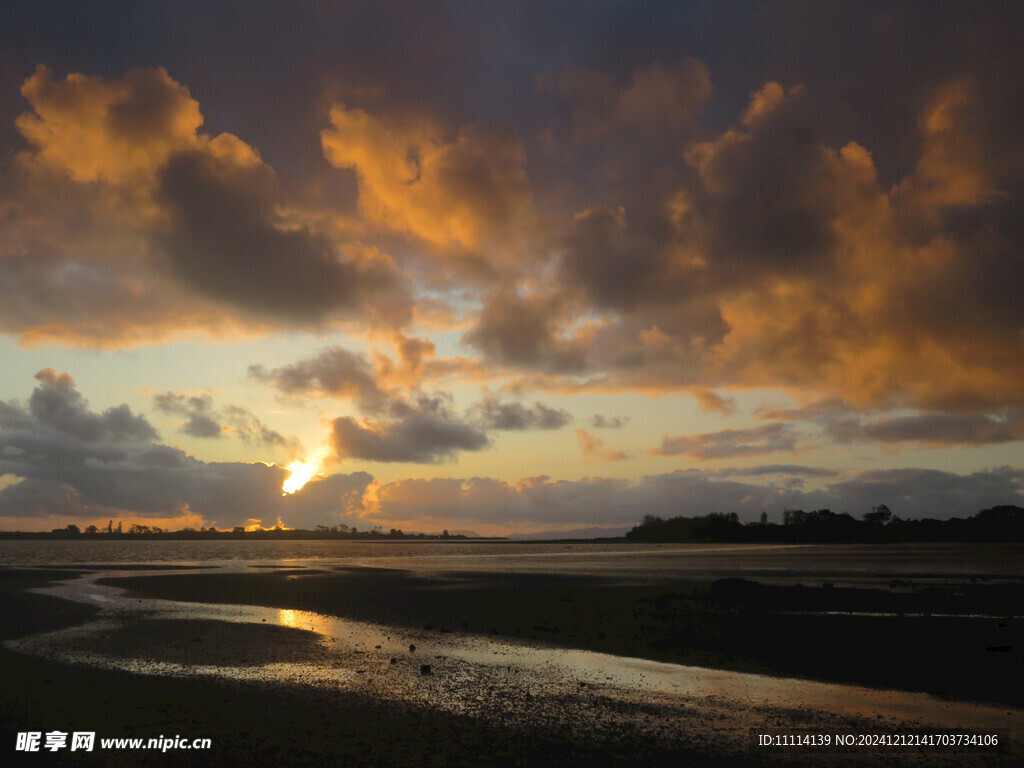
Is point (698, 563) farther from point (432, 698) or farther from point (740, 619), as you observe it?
point (432, 698)

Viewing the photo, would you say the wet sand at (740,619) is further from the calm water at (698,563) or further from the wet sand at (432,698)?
the calm water at (698,563)

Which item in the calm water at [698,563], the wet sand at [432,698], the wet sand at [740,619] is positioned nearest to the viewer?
the wet sand at [432,698]

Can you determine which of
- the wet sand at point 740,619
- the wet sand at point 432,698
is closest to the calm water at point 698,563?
the wet sand at point 740,619

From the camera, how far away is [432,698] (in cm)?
1479

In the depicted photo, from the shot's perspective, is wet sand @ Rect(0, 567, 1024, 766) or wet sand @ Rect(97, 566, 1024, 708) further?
wet sand @ Rect(97, 566, 1024, 708)

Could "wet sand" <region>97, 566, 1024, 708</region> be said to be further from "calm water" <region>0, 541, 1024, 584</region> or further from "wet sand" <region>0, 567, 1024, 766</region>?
"calm water" <region>0, 541, 1024, 584</region>

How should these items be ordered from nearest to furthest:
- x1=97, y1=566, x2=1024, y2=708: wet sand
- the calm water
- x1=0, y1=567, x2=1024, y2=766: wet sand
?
x1=0, y1=567, x2=1024, y2=766: wet sand, x1=97, y1=566, x2=1024, y2=708: wet sand, the calm water

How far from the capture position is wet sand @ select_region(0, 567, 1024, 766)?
1129cm

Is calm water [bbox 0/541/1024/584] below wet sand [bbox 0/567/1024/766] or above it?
below

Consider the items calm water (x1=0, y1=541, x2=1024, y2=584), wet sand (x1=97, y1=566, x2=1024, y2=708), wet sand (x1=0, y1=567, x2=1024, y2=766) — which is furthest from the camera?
calm water (x1=0, y1=541, x2=1024, y2=584)

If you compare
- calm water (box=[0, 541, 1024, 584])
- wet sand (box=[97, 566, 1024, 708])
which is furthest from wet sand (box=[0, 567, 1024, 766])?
calm water (box=[0, 541, 1024, 584])

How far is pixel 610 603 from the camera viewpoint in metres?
33.8

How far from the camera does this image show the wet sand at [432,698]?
11289 mm

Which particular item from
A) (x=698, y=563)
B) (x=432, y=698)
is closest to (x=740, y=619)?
(x=432, y=698)
